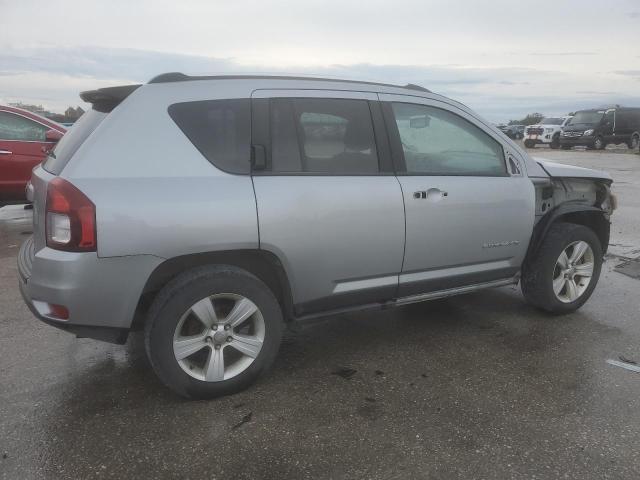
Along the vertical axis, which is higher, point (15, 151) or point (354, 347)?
point (15, 151)

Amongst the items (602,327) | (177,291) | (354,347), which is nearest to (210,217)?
(177,291)

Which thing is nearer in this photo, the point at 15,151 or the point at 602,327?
the point at 602,327

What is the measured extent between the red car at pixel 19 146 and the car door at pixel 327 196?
216 inches

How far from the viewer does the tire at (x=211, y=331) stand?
2.86 meters

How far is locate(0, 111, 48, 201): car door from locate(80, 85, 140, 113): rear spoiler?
5315 mm

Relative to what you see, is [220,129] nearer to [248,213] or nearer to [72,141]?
[248,213]

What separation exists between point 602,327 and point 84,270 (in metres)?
3.71

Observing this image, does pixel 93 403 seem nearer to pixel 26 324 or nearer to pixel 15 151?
pixel 26 324

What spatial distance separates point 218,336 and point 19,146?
6138 mm

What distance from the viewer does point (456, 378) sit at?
3.35 metres

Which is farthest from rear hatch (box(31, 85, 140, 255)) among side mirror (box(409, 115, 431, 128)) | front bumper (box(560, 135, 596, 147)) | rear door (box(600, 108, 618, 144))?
rear door (box(600, 108, 618, 144))

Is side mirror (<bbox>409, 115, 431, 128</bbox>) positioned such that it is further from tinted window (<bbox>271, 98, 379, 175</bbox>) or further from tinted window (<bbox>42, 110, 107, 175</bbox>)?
tinted window (<bbox>42, 110, 107, 175</bbox>)

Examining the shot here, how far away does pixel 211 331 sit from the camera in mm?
2994

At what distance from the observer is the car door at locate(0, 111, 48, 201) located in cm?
756
